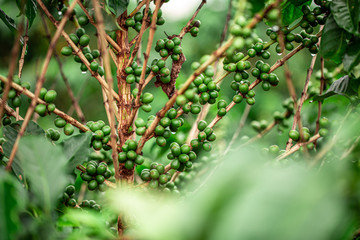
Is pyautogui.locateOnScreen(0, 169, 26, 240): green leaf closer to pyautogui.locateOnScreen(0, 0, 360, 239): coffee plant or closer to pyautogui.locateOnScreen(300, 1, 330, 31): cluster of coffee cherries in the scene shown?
pyautogui.locateOnScreen(0, 0, 360, 239): coffee plant

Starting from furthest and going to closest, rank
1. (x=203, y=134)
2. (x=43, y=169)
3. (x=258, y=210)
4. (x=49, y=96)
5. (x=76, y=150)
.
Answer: (x=203, y=134)
(x=49, y=96)
(x=76, y=150)
(x=43, y=169)
(x=258, y=210)

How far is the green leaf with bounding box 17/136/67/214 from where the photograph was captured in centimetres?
44

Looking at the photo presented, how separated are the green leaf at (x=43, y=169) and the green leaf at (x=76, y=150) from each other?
8 centimetres

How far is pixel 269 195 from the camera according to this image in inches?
10.7

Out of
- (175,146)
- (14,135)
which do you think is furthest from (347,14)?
(14,135)

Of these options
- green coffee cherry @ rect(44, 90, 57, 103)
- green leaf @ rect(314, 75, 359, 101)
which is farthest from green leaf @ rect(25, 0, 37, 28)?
green leaf @ rect(314, 75, 359, 101)

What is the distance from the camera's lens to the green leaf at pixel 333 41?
2.19 ft

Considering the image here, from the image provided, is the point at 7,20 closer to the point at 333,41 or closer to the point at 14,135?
the point at 14,135

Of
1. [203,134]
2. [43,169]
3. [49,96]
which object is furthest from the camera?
[203,134]

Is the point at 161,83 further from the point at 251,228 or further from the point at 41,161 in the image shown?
the point at 251,228

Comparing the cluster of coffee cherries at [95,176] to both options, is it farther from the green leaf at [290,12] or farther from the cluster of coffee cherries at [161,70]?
the green leaf at [290,12]

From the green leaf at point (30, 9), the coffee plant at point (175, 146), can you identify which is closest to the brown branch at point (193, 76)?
the coffee plant at point (175, 146)

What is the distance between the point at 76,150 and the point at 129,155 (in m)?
0.16

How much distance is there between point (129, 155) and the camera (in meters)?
0.72
